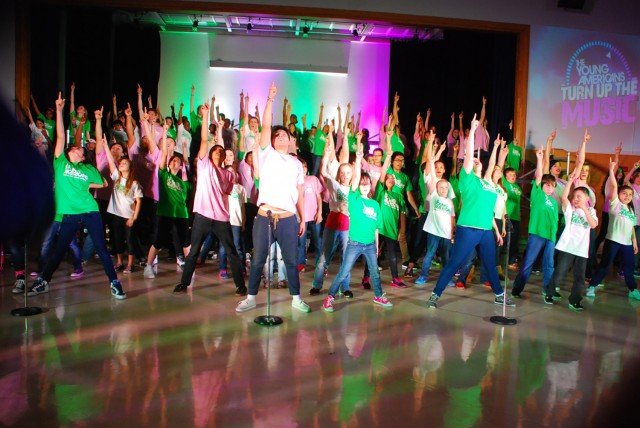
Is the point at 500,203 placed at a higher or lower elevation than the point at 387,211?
higher

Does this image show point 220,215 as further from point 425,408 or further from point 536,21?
point 536,21

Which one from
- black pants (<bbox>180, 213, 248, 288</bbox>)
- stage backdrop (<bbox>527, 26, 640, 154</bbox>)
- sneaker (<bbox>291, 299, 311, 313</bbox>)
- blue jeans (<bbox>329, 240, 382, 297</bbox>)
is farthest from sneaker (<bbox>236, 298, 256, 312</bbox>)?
stage backdrop (<bbox>527, 26, 640, 154</bbox>)

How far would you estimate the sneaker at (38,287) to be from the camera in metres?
5.81

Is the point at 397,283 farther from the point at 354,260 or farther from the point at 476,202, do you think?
the point at 476,202

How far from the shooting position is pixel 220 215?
6012 mm

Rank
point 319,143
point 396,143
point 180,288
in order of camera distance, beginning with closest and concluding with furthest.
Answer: point 180,288
point 396,143
point 319,143

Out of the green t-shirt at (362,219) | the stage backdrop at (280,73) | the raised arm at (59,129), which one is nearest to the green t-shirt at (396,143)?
the stage backdrop at (280,73)

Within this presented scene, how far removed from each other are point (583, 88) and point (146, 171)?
860cm

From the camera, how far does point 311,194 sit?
736cm

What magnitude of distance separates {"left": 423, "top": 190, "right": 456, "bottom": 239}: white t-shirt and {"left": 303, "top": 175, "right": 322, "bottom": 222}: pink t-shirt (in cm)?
152

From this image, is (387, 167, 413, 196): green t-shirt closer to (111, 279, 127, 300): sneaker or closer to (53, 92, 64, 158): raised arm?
(111, 279, 127, 300): sneaker

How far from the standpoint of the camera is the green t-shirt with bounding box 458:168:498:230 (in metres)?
5.54

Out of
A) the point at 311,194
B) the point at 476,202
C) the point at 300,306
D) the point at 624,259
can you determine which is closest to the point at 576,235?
the point at 624,259

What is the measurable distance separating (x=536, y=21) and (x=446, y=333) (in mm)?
8353
